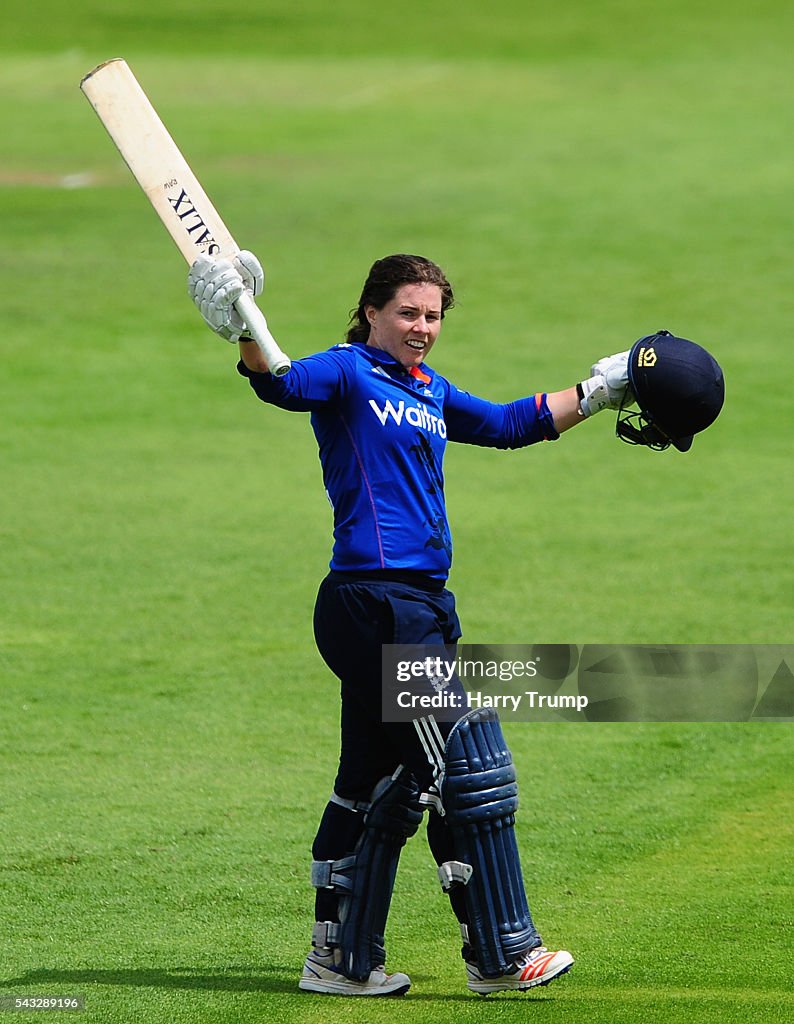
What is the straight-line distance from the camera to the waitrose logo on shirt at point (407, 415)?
179 inches

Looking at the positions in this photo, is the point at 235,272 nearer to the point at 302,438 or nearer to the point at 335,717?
the point at 335,717

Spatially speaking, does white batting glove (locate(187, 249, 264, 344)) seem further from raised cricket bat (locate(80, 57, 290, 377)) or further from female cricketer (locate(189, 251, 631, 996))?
raised cricket bat (locate(80, 57, 290, 377))

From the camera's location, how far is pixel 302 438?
12.3 m

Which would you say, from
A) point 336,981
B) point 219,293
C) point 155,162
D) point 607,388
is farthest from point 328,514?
point 219,293

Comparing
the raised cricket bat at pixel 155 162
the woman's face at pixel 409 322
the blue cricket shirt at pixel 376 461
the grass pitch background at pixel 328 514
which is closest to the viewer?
the blue cricket shirt at pixel 376 461

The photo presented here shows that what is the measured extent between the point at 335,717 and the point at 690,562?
10.3 feet

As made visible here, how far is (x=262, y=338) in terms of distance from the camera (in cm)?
433

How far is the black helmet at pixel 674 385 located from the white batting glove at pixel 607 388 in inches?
2.9

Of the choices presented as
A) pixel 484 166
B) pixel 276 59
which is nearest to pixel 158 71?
pixel 276 59

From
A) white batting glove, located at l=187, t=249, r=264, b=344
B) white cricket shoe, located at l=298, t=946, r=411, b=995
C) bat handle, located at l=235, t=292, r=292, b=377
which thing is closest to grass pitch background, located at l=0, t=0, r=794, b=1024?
white cricket shoe, located at l=298, t=946, r=411, b=995

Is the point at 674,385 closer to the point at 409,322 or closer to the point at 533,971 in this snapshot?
the point at 409,322

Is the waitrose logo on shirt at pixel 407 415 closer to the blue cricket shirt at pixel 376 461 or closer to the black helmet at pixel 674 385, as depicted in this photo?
the blue cricket shirt at pixel 376 461

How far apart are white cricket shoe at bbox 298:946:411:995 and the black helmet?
171cm

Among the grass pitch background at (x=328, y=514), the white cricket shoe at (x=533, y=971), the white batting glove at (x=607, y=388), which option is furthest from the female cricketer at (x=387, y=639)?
the white batting glove at (x=607, y=388)
